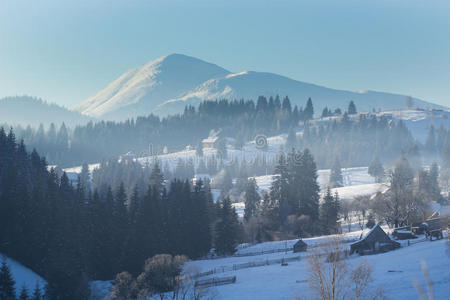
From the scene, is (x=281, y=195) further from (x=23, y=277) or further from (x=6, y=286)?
(x=6, y=286)

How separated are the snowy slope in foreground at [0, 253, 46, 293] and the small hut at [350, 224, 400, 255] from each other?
35183mm

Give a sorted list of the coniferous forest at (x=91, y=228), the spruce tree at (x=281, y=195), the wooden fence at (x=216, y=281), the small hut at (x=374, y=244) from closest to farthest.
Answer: the wooden fence at (x=216, y=281)
the small hut at (x=374, y=244)
the coniferous forest at (x=91, y=228)
the spruce tree at (x=281, y=195)

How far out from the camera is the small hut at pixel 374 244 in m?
49.7

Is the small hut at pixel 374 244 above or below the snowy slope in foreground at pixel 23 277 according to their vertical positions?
above

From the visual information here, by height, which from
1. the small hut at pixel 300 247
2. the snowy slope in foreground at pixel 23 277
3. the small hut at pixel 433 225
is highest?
the small hut at pixel 433 225

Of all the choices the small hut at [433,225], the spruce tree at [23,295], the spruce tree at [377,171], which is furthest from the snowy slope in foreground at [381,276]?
the spruce tree at [377,171]

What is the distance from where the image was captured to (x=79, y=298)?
43844mm

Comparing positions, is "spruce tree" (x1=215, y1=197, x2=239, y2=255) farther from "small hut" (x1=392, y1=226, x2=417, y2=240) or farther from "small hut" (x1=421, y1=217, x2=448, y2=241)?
"small hut" (x1=421, y1=217, x2=448, y2=241)

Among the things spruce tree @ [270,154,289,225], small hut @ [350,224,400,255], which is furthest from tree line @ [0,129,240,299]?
small hut @ [350,224,400,255]

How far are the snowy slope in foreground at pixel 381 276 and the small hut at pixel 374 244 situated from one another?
2.66 metres

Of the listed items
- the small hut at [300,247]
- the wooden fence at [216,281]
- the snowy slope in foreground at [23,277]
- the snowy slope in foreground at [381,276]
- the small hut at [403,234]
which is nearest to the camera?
the snowy slope in foreground at [381,276]

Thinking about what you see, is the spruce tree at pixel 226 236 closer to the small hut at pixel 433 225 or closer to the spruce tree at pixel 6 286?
the small hut at pixel 433 225

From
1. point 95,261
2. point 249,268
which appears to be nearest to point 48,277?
point 95,261

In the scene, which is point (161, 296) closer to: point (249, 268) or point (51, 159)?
point (249, 268)
